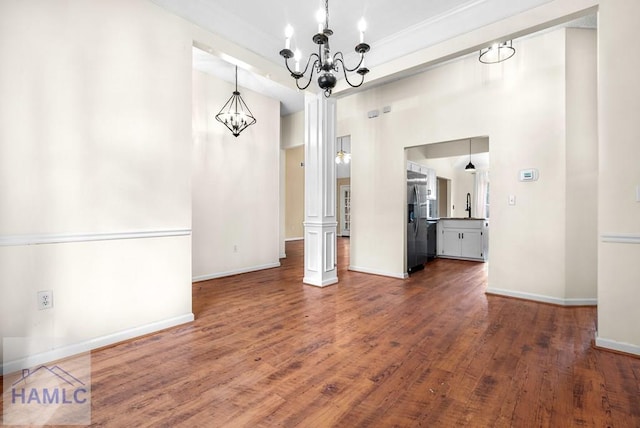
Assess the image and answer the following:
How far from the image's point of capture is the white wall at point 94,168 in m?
2.03

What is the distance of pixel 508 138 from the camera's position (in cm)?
384

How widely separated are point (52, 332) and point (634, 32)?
4.92 m

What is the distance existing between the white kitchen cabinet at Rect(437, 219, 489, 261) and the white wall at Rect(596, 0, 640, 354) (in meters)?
4.07

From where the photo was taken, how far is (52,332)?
2150 mm

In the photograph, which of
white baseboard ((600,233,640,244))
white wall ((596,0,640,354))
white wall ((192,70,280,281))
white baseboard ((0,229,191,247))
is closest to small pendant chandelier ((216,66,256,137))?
white wall ((192,70,280,281))

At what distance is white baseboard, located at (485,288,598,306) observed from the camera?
3490 mm

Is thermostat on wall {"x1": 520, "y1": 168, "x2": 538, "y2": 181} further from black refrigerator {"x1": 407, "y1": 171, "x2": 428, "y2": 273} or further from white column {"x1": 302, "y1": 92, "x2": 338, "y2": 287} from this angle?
white column {"x1": 302, "y1": 92, "x2": 338, "y2": 287}

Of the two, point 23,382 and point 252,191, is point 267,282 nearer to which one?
point 252,191

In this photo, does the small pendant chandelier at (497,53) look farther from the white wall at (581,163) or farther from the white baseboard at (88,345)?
the white baseboard at (88,345)

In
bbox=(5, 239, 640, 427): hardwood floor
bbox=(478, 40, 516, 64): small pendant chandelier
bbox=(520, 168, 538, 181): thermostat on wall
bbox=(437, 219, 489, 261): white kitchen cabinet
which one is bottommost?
bbox=(5, 239, 640, 427): hardwood floor

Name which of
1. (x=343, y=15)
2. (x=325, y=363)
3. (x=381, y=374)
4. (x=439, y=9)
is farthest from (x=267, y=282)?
(x=439, y=9)

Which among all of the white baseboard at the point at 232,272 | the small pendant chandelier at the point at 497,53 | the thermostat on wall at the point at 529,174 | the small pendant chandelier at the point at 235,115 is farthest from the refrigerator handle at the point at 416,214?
the small pendant chandelier at the point at 235,115

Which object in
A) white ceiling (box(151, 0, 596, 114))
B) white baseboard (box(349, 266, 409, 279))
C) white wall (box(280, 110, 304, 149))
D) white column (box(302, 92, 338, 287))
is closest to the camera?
white ceiling (box(151, 0, 596, 114))

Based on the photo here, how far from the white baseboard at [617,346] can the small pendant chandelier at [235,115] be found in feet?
16.3
